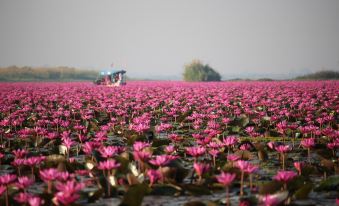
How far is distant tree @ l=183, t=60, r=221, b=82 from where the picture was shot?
67.4 meters

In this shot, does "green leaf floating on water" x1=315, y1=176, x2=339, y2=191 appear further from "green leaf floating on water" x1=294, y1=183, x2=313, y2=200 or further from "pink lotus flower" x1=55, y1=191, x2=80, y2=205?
"pink lotus flower" x1=55, y1=191, x2=80, y2=205

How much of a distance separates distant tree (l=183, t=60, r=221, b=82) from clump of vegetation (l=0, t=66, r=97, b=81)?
37490 millimetres

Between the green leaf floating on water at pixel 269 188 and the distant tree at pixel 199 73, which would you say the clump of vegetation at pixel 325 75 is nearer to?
the distant tree at pixel 199 73

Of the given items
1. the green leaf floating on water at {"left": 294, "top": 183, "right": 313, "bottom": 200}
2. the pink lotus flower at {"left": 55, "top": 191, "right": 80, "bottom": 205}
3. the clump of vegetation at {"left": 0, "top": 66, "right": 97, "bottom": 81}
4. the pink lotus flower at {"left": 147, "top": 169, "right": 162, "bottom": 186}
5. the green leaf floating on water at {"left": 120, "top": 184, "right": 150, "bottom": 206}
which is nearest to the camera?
the pink lotus flower at {"left": 55, "top": 191, "right": 80, "bottom": 205}

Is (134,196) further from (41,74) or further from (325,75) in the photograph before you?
(41,74)

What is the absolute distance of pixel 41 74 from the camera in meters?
95.6

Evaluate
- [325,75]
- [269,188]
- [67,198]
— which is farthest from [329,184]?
[325,75]

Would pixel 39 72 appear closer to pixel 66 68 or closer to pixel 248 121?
pixel 66 68

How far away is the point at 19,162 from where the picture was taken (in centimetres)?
437

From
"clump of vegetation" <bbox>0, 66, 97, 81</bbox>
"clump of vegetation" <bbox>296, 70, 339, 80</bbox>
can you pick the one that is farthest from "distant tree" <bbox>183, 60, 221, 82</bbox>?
"clump of vegetation" <bbox>0, 66, 97, 81</bbox>

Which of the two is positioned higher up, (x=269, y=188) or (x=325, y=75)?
(x=325, y=75)

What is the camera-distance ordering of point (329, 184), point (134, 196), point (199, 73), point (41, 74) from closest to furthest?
point (134, 196) → point (329, 184) → point (199, 73) → point (41, 74)

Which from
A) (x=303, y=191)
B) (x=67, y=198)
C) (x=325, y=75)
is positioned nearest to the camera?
(x=67, y=198)

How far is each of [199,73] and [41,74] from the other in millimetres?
47074
